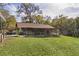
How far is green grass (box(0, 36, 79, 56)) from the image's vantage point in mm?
2111

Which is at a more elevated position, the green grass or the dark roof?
the dark roof

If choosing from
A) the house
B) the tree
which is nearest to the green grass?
the house

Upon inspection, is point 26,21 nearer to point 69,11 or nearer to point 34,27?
point 34,27

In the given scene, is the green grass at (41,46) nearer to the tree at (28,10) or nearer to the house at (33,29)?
the house at (33,29)

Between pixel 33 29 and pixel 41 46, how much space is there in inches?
6.5

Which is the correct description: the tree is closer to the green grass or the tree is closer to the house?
the house

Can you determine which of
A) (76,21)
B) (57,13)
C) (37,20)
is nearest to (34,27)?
(37,20)

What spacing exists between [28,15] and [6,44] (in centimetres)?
32

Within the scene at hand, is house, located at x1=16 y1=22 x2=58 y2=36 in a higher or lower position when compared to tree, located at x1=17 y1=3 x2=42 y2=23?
lower

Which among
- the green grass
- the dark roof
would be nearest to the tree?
the dark roof

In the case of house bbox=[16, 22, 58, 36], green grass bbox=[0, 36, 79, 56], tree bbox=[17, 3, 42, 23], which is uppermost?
tree bbox=[17, 3, 42, 23]

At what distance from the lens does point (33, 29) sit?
7.01 feet

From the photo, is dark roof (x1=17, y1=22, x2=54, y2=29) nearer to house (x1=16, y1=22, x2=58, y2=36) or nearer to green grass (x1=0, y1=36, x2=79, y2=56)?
house (x1=16, y1=22, x2=58, y2=36)

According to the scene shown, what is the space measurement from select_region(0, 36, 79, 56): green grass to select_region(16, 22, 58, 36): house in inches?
1.9
